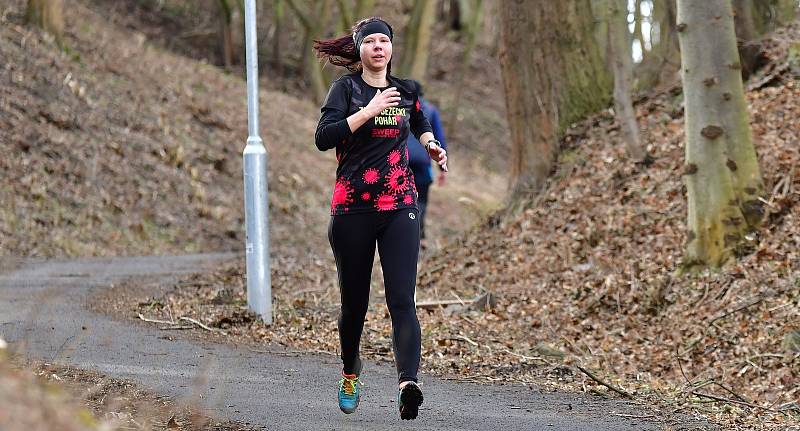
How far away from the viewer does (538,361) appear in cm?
832

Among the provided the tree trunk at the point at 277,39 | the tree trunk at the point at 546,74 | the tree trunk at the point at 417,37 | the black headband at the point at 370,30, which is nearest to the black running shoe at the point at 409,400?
the black headband at the point at 370,30

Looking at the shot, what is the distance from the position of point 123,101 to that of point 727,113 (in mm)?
15714

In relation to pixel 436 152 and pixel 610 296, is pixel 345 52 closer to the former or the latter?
pixel 436 152

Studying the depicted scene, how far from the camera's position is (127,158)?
20.4 metres

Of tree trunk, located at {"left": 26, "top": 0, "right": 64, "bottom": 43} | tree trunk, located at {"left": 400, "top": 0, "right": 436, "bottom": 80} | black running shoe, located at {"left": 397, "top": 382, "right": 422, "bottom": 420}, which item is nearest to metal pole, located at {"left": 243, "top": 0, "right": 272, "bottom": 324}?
black running shoe, located at {"left": 397, "top": 382, "right": 422, "bottom": 420}

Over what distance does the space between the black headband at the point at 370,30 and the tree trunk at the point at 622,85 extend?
6.16 metres

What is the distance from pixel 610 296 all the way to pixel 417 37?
2181 cm

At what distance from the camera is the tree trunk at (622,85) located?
11797 millimetres

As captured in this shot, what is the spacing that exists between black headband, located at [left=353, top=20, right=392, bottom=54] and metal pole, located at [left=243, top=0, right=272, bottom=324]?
3460mm

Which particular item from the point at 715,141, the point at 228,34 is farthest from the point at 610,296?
the point at 228,34

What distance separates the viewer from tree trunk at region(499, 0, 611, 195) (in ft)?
44.4

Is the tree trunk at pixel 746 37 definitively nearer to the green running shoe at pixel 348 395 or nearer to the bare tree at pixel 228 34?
the green running shoe at pixel 348 395

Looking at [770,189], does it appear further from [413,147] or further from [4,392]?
[4,392]

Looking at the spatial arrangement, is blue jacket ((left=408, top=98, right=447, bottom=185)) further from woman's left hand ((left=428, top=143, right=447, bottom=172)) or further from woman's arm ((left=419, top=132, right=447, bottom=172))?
woman's left hand ((left=428, top=143, right=447, bottom=172))
